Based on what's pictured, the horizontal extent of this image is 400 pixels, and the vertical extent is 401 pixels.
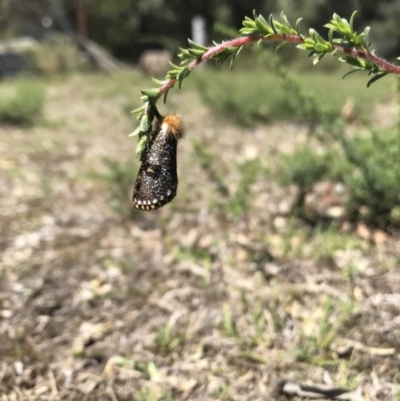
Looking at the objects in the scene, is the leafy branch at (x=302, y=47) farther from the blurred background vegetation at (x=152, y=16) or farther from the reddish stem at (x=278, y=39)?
the blurred background vegetation at (x=152, y=16)

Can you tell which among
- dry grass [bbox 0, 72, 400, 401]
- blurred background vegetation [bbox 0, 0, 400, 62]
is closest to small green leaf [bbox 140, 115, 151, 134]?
dry grass [bbox 0, 72, 400, 401]

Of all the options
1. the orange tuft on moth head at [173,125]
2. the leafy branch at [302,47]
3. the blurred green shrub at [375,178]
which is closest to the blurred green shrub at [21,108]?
the blurred green shrub at [375,178]

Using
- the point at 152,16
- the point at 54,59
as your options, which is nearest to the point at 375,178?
the point at 54,59

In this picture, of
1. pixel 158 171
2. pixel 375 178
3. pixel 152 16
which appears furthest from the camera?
pixel 152 16

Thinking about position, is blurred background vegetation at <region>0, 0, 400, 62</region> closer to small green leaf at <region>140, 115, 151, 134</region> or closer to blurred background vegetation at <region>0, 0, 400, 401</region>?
blurred background vegetation at <region>0, 0, 400, 401</region>

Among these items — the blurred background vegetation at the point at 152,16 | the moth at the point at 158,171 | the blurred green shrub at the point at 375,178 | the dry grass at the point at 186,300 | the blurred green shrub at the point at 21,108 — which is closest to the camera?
the moth at the point at 158,171

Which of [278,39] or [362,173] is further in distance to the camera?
[362,173]

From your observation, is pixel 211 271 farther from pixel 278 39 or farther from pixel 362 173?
pixel 278 39
